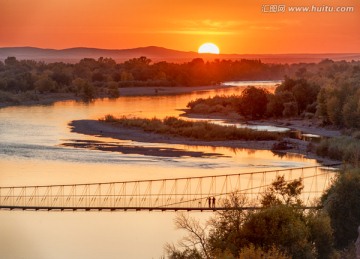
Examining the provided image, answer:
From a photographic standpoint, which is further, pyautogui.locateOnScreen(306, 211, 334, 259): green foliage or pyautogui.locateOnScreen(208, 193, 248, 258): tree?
pyautogui.locateOnScreen(306, 211, 334, 259): green foliage

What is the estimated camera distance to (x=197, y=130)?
37031 mm

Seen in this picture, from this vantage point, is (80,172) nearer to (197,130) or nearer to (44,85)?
(197,130)

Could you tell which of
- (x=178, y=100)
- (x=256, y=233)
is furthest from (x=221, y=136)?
(x=178, y=100)

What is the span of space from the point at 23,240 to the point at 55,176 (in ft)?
27.6

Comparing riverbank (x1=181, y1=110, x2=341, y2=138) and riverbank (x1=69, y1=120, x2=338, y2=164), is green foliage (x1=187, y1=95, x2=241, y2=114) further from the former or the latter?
riverbank (x1=69, y1=120, x2=338, y2=164)

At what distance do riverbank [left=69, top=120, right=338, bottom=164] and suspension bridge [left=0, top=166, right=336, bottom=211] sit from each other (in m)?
5.56

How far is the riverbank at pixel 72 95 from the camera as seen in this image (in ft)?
188

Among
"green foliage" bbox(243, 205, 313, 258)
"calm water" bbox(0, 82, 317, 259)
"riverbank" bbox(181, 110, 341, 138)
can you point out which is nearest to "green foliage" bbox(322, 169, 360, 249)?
"green foliage" bbox(243, 205, 313, 258)

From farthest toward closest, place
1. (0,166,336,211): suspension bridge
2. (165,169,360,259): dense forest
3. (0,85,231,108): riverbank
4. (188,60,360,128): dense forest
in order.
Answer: (0,85,231,108): riverbank < (188,60,360,128): dense forest < (0,166,336,211): suspension bridge < (165,169,360,259): dense forest

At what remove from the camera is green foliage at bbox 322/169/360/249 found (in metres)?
16.6

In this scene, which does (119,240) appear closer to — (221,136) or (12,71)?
(221,136)

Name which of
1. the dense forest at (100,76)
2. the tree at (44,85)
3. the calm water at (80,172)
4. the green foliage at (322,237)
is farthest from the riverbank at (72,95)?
the green foliage at (322,237)

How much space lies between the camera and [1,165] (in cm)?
2873

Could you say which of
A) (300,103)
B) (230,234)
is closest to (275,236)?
(230,234)
